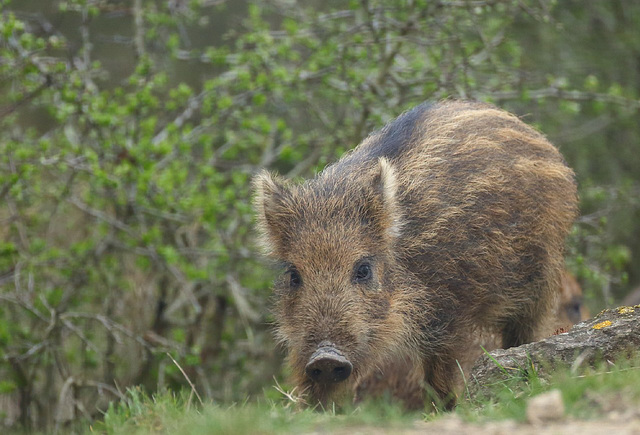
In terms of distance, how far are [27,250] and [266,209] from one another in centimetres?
329

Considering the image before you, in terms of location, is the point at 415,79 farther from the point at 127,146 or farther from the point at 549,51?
the point at 549,51

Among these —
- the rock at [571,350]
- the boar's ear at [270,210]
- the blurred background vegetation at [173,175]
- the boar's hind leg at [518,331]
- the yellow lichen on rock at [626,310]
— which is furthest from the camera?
the blurred background vegetation at [173,175]

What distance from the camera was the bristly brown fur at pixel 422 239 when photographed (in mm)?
5547

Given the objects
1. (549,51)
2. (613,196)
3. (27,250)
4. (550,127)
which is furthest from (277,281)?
(549,51)

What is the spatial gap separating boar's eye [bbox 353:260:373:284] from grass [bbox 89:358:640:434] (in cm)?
119

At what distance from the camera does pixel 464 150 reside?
20.1 ft

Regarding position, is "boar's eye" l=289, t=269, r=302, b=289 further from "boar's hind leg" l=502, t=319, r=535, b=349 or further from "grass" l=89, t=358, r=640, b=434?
"boar's hind leg" l=502, t=319, r=535, b=349

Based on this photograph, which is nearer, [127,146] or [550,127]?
[127,146]

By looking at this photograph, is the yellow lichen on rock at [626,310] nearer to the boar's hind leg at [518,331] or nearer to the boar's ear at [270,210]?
the boar's hind leg at [518,331]

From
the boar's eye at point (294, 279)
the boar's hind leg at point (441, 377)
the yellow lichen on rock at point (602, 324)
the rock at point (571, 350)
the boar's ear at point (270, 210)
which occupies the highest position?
the boar's ear at point (270, 210)

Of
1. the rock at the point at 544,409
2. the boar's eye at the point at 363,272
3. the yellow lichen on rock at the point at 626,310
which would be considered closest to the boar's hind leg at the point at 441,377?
the boar's eye at the point at 363,272

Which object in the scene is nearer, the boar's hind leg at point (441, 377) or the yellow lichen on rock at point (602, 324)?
the yellow lichen on rock at point (602, 324)

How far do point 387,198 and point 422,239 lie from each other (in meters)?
0.39

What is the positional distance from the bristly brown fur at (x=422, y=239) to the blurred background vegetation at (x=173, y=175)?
5.82ft
